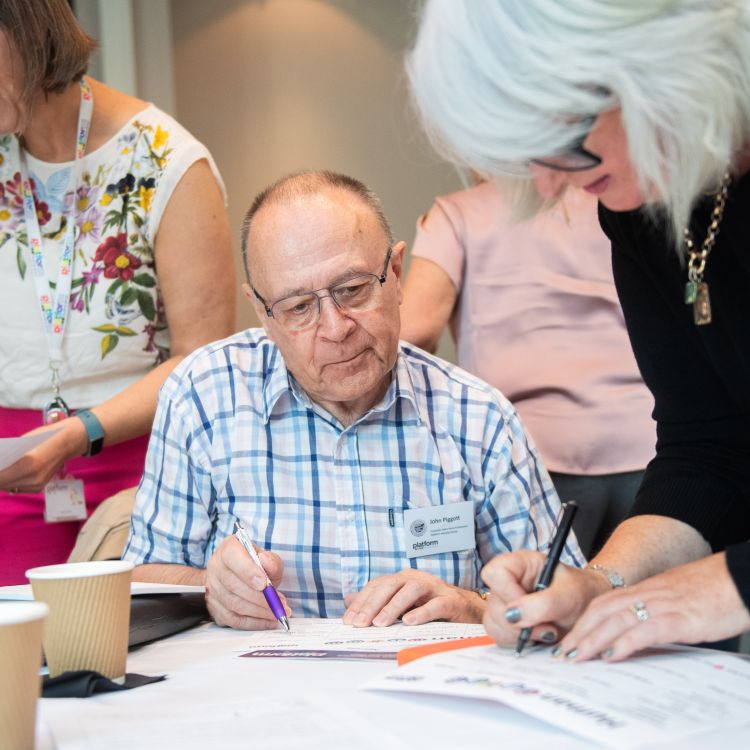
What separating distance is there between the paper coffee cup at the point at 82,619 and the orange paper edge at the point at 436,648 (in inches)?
13.4

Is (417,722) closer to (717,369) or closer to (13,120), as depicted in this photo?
(717,369)

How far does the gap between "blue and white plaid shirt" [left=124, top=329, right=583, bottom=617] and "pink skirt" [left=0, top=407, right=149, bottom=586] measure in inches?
14.4

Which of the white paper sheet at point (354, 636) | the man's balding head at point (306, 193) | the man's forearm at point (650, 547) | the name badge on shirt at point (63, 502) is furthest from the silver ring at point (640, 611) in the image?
the name badge on shirt at point (63, 502)

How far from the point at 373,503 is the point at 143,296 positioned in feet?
2.48

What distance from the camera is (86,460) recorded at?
243 cm

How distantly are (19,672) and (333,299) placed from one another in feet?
3.72

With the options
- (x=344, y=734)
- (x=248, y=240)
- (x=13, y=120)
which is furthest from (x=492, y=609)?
(x=13, y=120)

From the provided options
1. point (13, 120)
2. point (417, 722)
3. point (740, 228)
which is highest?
point (13, 120)

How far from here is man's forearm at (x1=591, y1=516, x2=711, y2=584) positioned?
4.82ft

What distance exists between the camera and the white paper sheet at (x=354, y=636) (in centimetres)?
149

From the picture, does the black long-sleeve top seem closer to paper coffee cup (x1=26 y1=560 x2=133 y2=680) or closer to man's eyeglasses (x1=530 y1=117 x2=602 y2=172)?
man's eyeglasses (x1=530 y1=117 x2=602 y2=172)

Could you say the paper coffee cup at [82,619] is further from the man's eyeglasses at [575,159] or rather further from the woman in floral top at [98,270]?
the woman in floral top at [98,270]

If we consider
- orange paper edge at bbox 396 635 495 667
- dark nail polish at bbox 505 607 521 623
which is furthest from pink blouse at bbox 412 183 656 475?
dark nail polish at bbox 505 607 521 623

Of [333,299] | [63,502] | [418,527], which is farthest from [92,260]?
[418,527]
